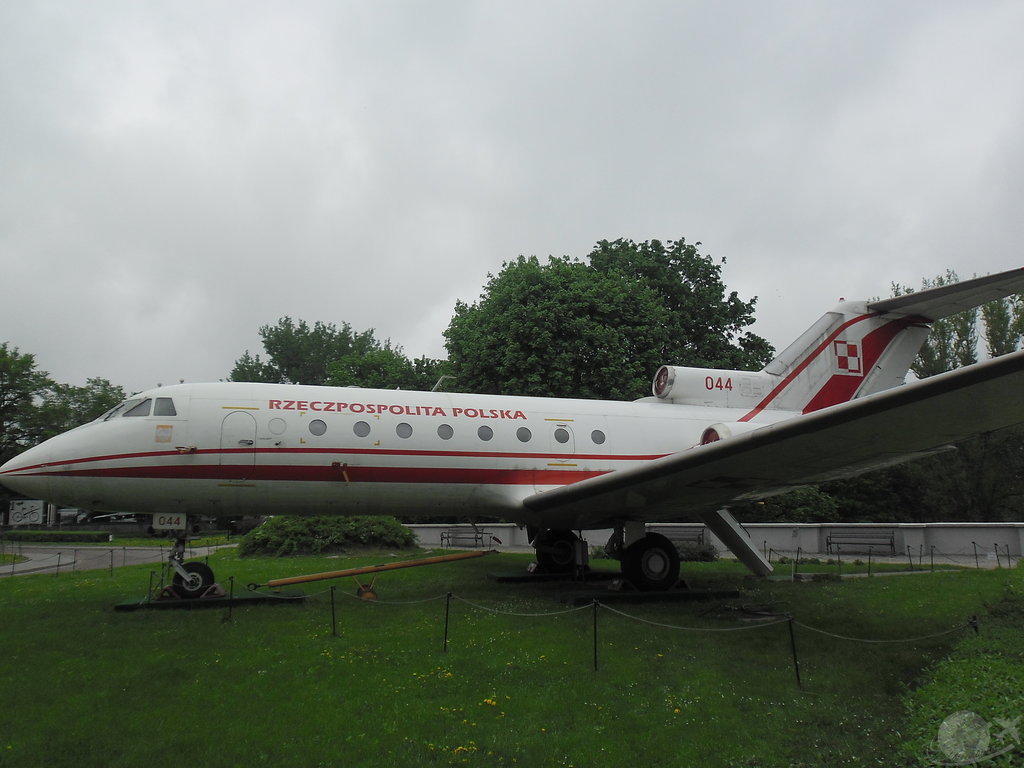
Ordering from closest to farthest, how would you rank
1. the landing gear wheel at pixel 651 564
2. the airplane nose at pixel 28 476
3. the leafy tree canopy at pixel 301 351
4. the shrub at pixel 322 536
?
the airplane nose at pixel 28 476 < the landing gear wheel at pixel 651 564 < the shrub at pixel 322 536 < the leafy tree canopy at pixel 301 351

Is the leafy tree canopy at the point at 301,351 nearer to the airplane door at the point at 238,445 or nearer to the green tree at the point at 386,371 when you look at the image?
the green tree at the point at 386,371

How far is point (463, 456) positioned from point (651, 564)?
400cm

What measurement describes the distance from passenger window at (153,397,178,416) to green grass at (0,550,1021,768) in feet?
10.3

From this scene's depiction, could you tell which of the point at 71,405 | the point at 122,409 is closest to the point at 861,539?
the point at 122,409

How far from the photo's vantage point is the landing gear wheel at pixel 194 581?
11.2m

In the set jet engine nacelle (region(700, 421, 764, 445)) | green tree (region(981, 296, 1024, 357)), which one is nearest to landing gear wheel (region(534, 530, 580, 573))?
jet engine nacelle (region(700, 421, 764, 445))

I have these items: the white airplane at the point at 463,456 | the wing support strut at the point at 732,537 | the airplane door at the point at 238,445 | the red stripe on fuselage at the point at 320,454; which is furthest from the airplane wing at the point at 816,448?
the airplane door at the point at 238,445

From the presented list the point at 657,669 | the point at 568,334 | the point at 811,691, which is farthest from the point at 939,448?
the point at 568,334

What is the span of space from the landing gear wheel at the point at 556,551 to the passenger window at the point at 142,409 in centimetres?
850

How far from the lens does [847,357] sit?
15070 millimetres

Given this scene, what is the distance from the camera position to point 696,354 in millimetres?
34375

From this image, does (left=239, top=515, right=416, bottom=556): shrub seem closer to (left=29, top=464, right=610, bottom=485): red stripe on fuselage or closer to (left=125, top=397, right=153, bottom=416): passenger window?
(left=29, top=464, right=610, bottom=485): red stripe on fuselage

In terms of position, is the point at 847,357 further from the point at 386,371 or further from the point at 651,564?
the point at 386,371

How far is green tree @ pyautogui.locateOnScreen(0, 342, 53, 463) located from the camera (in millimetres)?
43625
